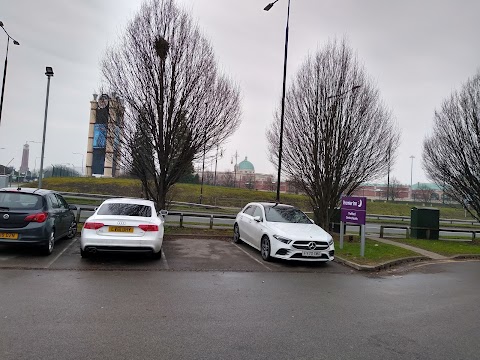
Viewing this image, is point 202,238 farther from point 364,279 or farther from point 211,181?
point 211,181

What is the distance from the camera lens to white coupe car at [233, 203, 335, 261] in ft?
28.9

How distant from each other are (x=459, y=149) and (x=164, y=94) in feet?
44.9

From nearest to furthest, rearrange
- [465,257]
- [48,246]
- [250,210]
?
1. [48,246]
2. [250,210]
3. [465,257]

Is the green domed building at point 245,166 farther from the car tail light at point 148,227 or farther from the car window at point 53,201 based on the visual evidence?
the car tail light at point 148,227

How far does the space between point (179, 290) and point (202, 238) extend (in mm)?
6905

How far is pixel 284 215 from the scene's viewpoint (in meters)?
10.5

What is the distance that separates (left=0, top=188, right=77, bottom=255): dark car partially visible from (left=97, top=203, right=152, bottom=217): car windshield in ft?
3.90

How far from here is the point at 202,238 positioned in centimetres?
1316

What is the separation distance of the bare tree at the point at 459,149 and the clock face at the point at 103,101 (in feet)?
49.8

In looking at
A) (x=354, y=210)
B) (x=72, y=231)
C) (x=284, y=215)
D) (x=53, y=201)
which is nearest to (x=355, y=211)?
(x=354, y=210)

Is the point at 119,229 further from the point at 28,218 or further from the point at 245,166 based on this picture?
the point at 245,166

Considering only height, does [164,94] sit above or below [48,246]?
A: above

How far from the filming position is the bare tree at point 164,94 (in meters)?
13.1

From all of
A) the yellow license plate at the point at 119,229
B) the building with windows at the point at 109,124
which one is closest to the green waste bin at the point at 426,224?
the building with windows at the point at 109,124
